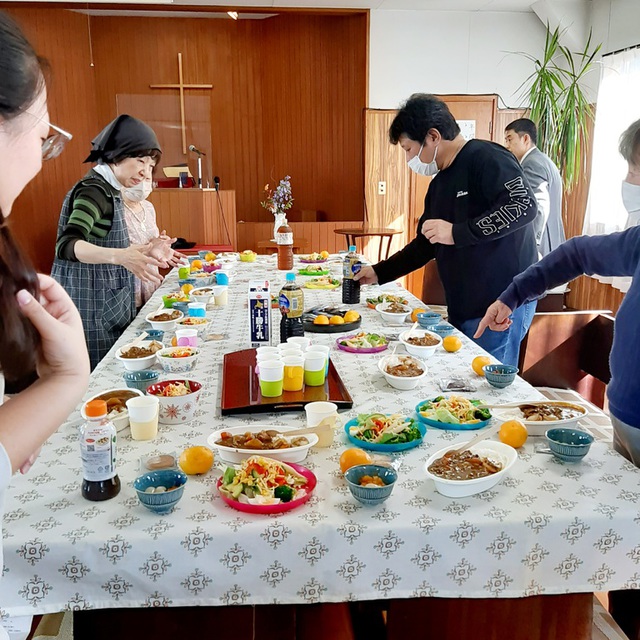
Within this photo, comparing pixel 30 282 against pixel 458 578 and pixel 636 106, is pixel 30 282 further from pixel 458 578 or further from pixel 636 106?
pixel 636 106

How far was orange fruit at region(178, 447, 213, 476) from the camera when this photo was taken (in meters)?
1.34

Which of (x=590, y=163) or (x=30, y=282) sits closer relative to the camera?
(x=30, y=282)

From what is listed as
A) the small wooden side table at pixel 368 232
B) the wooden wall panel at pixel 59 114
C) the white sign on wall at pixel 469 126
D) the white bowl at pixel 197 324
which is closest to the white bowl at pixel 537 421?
the white bowl at pixel 197 324

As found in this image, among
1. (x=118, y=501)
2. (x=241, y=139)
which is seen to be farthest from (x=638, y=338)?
(x=241, y=139)

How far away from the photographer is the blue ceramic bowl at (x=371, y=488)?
1202mm

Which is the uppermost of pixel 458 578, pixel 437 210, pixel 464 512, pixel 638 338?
pixel 437 210

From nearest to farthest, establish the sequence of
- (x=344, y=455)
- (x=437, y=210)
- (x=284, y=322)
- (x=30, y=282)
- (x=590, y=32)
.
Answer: (x=30, y=282) < (x=344, y=455) < (x=284, y=322) < (x=437, y=210) < (x=590, y=32)

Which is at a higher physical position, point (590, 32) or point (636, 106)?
point (590, 32)

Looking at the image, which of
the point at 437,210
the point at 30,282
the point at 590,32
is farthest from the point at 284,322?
the point at 590,32

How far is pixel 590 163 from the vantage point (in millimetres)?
5715

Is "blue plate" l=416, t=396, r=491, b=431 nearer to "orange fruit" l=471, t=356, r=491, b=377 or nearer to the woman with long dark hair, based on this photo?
"orange fruit" l=471, t=356, r=491, b=377

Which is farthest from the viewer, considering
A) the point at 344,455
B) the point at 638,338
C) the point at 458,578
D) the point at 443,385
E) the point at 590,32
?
the point at 590,32

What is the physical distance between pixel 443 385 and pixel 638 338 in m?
0.52

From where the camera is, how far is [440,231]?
2.65m
